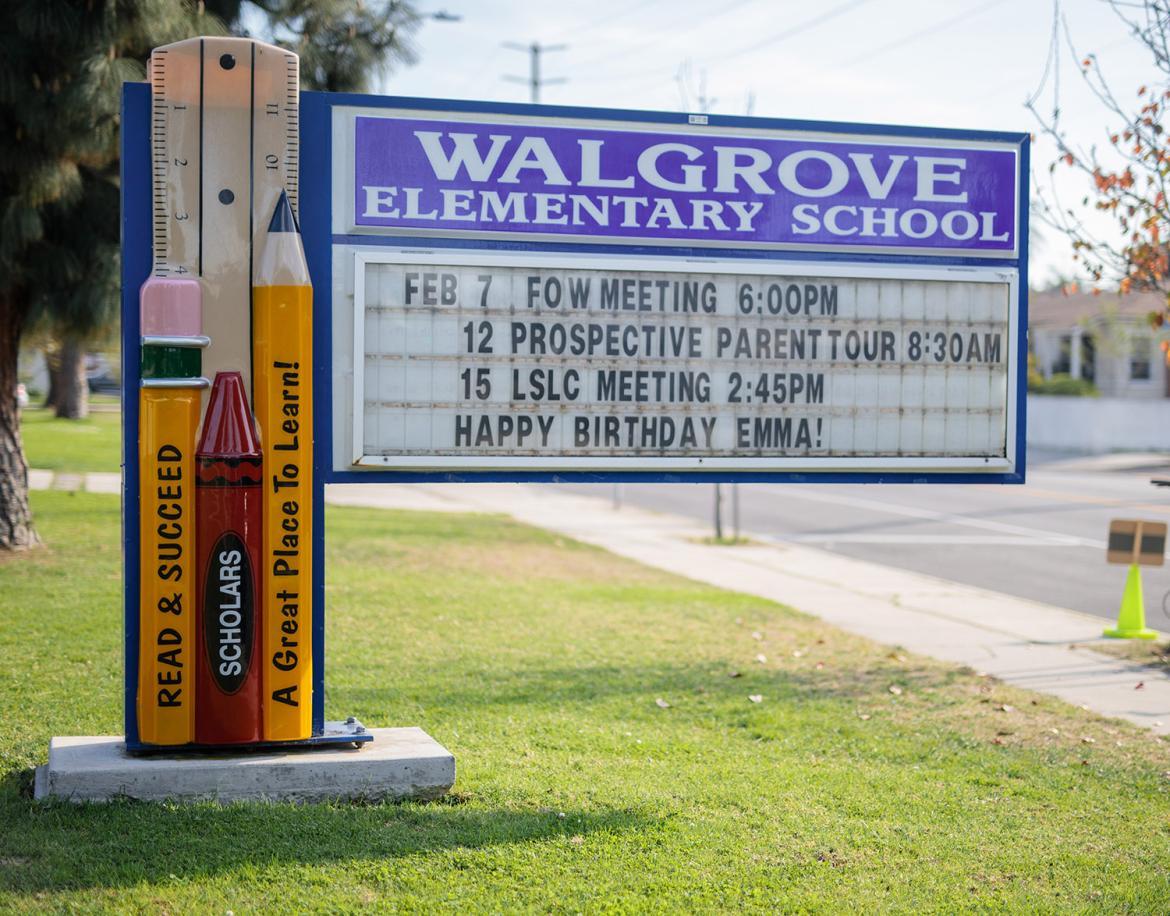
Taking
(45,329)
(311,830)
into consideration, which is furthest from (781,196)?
(45,329)

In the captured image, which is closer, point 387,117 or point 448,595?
point 387,117

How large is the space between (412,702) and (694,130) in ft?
12.3

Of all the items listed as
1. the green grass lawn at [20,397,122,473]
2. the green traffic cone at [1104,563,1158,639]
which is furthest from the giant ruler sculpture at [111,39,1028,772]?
the green grass lawn at [20,397,122,473]

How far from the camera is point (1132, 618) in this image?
11680 millimetres

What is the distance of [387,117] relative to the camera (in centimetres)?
630

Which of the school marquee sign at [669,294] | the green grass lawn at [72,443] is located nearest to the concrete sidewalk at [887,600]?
the green grass lawn at [72,443]

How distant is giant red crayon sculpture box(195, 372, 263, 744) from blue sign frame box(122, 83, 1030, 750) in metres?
0.31

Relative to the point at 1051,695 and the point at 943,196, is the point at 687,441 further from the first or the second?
the point at 1051,695

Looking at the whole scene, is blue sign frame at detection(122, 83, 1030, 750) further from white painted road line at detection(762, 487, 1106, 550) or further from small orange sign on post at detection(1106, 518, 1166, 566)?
white painted road line at detection(762, 487, 1106, 550)

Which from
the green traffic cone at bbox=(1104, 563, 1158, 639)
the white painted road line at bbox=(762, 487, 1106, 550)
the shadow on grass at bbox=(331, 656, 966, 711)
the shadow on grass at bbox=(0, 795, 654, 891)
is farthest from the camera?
the white painted road line at bbox=(762, 487, 1106, 550)

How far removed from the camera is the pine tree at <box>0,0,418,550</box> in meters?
10.9

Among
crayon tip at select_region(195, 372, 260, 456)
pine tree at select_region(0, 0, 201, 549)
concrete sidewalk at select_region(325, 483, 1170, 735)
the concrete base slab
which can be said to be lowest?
concrete sidewalk at select_region(325, 483, 1170, 735)

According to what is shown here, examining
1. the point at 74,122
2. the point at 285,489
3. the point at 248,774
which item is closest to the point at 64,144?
the point at 74,122

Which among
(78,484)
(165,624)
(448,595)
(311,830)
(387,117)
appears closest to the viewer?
(311,830)
